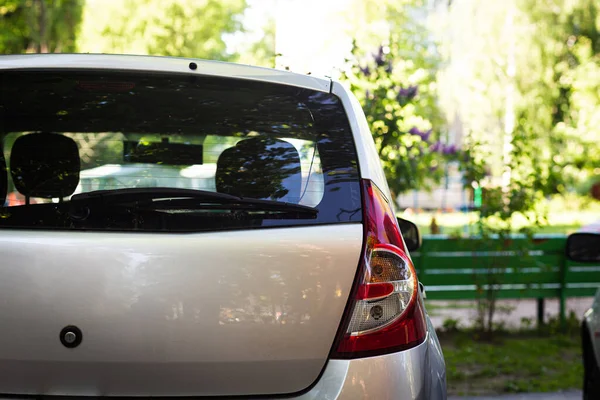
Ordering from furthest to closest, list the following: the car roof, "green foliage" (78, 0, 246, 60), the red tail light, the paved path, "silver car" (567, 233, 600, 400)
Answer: "green foliage" (78, 0, 246, 60) → the paved path → "silver car" (567, 233, 600, 400) → the car roof → the red tail light

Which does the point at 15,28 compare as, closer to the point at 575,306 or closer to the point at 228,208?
the point at 575,306

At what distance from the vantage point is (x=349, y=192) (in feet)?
8.21

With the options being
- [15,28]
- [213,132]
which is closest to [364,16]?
[15,28]

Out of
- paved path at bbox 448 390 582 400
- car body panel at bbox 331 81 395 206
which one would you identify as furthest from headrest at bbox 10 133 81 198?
paved path at bbox 448 390 582 400

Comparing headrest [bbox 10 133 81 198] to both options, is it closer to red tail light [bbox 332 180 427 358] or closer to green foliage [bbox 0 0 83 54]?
red tail light [bbox 332 180 427 358]

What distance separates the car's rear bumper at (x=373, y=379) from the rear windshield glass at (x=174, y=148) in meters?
0.41

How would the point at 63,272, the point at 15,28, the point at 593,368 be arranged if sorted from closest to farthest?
the point at 63,272 → the point at 593,368 → the point at 15,28

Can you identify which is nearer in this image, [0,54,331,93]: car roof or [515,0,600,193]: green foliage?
[0,54,331,93]: car roof

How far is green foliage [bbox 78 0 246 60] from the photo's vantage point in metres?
30.6

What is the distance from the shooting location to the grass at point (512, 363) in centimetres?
645

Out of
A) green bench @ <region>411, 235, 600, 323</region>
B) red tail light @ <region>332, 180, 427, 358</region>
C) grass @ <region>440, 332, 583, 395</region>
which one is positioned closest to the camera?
red tail light @ <region>332, 180, 427, 358</region>

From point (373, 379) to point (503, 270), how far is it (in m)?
6.39

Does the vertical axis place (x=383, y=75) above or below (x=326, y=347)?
above

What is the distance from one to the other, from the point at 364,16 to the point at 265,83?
22679mm
